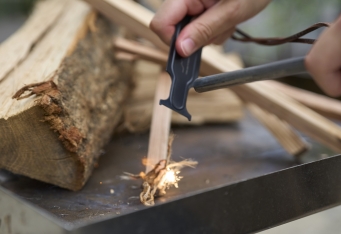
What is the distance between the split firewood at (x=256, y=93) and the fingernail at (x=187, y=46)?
13.9 inches

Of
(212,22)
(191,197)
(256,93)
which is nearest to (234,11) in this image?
(212,22)

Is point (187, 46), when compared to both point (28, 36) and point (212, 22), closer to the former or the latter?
point (212, 22)

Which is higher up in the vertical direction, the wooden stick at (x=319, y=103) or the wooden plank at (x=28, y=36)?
the wooden plank at (x=28, y=36)

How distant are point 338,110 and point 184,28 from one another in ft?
2.43

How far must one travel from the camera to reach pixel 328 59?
0.58 meters

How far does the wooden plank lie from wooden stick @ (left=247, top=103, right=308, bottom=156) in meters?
0.78

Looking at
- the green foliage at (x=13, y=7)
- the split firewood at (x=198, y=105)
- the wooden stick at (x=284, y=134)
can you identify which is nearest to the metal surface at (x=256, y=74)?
the wooden stick at (x=284, y=134)

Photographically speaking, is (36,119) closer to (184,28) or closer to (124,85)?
(184,28)

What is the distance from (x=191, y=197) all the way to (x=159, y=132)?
542 mm

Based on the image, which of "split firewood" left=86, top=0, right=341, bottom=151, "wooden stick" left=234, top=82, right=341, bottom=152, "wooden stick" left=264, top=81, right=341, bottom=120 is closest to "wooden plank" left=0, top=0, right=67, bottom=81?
"split firewood" left=86, top=0, right=341, bottom=151

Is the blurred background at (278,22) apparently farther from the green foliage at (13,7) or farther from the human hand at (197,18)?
the human hand at (197,18)

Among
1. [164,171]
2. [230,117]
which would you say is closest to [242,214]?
[164,171]

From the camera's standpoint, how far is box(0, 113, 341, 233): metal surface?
1.94 ft

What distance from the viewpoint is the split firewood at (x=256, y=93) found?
3.93 feet
